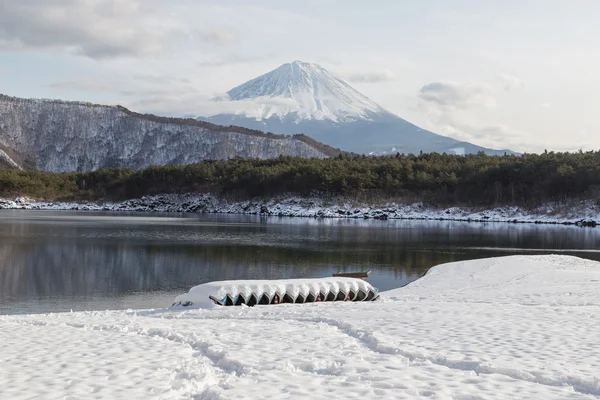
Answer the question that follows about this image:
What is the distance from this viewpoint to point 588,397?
799 centimetres

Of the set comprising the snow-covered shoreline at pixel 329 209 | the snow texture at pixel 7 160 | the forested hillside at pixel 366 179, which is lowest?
the snow-covered shoreline at pixel 329 209

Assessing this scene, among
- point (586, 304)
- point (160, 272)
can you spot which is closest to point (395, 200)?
point (160, 272)

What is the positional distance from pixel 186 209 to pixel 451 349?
105 metres

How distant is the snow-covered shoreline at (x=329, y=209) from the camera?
76.4 m

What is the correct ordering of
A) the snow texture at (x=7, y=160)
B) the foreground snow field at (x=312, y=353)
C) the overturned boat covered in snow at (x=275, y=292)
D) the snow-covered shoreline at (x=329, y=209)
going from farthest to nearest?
the snow texture at (x=7, y=160) → the snow-covered shoreline at (x=329, y=209) → the overturned boat covered in snow at (x=275, y=292) → the foreground snow field at (x=312, y=353)

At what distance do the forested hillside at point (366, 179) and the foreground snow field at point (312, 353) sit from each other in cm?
6852

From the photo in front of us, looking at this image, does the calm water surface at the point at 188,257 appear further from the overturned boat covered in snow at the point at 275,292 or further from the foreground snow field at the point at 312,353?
the foreground snow field at the point at 312,353

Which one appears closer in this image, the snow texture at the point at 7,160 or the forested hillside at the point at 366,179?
the forested hillside at the point at 366,179

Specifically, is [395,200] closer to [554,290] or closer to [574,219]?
[574,219]

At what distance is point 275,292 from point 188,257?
1473 cm

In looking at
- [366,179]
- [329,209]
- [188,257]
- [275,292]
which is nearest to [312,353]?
[275,292]

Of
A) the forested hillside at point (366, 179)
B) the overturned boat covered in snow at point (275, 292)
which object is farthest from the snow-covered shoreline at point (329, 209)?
the overturned boat covered in snow at point (275, 292)

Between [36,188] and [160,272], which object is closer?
[160,272]

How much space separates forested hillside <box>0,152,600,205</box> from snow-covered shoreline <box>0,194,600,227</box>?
204 cm
